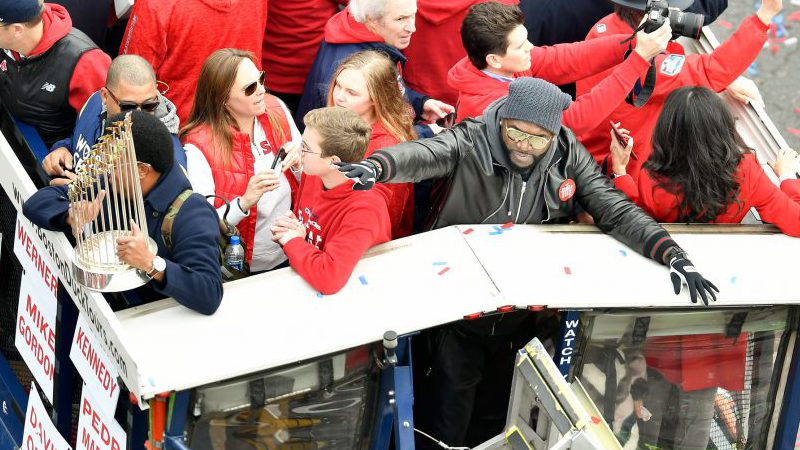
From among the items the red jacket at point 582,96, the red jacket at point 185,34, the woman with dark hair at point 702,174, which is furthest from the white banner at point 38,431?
the woman with dark hair at point 702,174

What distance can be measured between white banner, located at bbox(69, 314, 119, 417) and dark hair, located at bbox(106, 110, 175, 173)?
54 centimetres

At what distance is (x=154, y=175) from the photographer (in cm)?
389

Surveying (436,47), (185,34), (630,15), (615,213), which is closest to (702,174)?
(615,213)

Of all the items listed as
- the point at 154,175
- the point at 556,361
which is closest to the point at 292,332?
the point at 154,175

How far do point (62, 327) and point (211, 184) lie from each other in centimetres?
80

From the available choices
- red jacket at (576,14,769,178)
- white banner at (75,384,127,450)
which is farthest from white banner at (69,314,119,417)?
red jacket at (576,14,769,178)

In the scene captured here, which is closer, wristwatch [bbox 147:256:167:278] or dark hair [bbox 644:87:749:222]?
wristwatch [bbox 147:256:167:278]

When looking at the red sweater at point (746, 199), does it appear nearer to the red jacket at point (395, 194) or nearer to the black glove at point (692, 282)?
the black glove at point (692, 282)

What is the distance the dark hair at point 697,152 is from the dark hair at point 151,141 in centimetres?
191

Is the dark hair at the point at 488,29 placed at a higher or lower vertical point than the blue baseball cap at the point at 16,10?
lower

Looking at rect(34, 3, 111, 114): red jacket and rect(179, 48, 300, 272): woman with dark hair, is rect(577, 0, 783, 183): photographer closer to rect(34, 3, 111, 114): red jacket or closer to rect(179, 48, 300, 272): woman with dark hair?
rect(179, 48, 300, 272): woman with dark hair

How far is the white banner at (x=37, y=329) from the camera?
418cm

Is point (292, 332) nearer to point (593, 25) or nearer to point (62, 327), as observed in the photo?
point (62, 327)

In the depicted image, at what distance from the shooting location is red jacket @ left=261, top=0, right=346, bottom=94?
5680 millimetres
